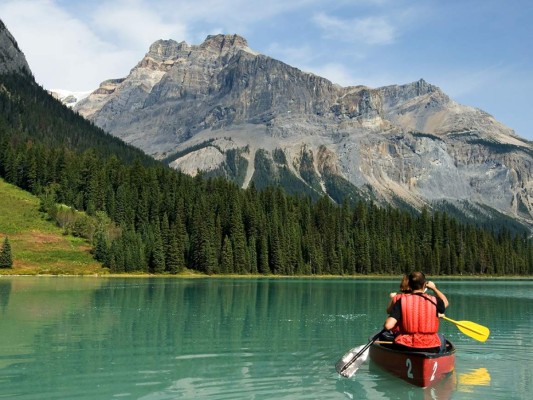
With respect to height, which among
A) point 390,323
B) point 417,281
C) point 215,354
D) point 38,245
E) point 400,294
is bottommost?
point 215,354

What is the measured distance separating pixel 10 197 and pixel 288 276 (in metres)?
75.2

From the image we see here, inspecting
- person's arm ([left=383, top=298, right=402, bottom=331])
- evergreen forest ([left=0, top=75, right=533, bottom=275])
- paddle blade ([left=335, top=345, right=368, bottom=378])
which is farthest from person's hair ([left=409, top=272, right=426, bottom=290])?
evergreen forest ([left=0, top=75, right=533, bottom=275])

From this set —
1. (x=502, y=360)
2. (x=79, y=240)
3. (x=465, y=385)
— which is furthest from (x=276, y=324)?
(x=79, y=240)

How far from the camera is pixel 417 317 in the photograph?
1006 inches

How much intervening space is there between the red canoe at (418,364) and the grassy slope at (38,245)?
101 metres

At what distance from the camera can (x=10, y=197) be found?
148 metres

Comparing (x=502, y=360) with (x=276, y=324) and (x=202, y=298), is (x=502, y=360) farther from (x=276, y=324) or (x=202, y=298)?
(x=202, y=298)

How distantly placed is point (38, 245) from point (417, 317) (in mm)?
114421

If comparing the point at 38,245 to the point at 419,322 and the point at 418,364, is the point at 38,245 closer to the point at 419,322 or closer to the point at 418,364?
the point at 419,322

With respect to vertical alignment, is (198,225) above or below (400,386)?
above

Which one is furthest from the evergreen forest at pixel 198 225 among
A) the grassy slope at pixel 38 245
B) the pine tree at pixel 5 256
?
the pine tree at pixel 5 256

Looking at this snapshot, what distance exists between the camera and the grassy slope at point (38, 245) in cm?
11788

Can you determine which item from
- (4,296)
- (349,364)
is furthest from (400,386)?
(4,296)

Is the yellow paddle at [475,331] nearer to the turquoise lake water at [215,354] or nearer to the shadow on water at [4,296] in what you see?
the turquoise lake water at [215,354]
